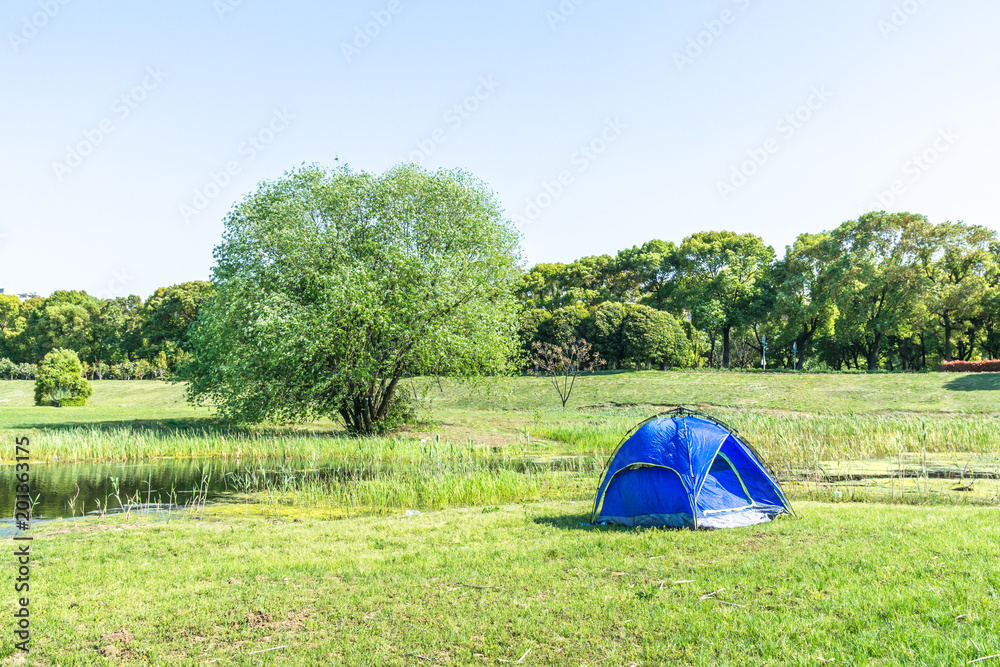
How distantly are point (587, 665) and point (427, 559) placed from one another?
3.41m

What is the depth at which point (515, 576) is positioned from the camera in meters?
7.31

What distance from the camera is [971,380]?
39.3 meters

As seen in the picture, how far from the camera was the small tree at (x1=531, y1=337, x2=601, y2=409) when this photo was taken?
1912 inches

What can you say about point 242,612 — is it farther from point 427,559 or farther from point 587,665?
point 587,665

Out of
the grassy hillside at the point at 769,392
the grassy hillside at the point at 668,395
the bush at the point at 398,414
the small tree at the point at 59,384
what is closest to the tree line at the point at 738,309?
the grassy hillside at the point at 668,395

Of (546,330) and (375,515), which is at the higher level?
(546,330)

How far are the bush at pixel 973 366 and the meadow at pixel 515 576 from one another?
34.2m

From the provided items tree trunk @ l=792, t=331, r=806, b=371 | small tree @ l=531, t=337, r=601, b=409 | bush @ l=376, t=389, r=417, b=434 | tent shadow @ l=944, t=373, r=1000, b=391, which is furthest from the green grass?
tree trunk @ l=792, t=331, r=806, b=371

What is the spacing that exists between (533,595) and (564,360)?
1838 inches

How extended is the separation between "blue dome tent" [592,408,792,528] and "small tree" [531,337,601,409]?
110ft

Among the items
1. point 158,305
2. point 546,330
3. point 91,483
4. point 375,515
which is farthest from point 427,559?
point 158,305

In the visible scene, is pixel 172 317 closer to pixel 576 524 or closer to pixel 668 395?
pixel 668 395

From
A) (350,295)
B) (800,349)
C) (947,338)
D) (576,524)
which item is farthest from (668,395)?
(576,524)

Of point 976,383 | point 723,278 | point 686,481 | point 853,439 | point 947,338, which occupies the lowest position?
point 853,439
